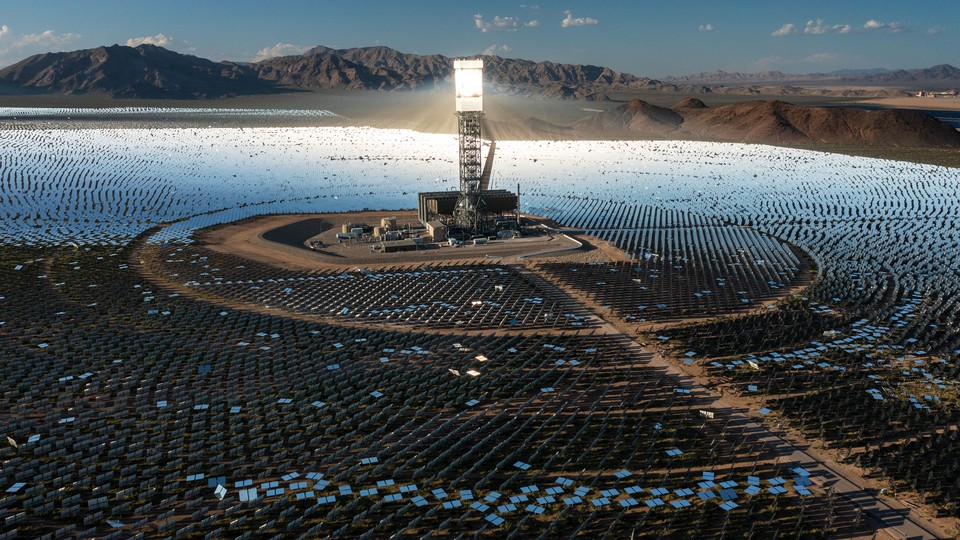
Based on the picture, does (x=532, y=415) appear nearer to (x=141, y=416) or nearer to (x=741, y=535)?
(x=741, y=535)

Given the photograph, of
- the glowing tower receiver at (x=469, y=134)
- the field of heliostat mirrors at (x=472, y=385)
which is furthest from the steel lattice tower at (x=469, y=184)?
the field of heliostat mirrors at (x=472, y=385)

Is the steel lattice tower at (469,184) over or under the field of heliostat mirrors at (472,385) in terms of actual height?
over

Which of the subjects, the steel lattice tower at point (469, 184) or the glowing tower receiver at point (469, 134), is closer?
the glowing tower receiver at point (469, 134)

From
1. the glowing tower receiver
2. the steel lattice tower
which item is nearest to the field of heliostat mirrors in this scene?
the steel lattice tower

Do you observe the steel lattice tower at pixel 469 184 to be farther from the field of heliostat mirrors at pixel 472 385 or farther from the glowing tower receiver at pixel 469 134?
the field of heliostat mirrors at pixel 472 385

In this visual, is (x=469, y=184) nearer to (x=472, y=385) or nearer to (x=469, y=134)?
(x=469, y=134)

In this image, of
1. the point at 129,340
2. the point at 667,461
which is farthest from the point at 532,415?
the point at 129,340

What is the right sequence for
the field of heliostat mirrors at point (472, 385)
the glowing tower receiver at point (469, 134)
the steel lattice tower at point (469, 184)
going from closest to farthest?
the field of heliostat mirrors at point (472, 385) < the glowing tower receiver at point (469, 134) < the steel lattice tower at point (469, 184)
